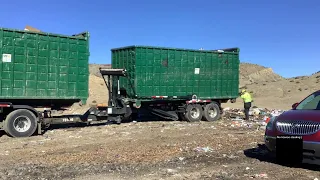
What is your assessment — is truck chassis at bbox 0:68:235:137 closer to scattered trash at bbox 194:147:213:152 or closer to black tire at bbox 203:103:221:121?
black tire at bbox 203:103:221:121

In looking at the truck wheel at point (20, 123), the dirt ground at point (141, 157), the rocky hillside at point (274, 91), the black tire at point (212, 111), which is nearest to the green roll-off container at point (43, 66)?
the truck wheel at point (20, 123)

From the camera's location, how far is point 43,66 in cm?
1211

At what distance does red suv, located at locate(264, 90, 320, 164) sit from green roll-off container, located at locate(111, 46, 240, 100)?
8633 mm

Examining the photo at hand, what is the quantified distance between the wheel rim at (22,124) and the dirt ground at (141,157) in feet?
1.39

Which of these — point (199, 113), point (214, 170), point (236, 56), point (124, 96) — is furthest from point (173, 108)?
point (214, 170)

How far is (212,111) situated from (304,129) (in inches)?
438

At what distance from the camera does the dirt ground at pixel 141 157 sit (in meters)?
6.42

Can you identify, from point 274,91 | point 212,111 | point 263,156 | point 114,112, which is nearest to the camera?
point 263,156

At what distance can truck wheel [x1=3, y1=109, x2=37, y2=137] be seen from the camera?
37.6 feet

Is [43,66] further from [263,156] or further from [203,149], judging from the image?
[263,156]

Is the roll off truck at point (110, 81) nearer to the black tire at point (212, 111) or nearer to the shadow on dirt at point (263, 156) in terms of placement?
the black tire at point (212, 111)

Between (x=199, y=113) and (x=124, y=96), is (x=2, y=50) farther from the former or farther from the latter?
(x=199, y=113)

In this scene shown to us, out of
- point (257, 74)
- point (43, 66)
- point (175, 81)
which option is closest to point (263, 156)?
point (43, 66)

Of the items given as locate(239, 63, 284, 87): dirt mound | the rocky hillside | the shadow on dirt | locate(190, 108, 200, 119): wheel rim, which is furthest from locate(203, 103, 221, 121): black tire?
locate(239, 63, 284, 87): dirt mound
